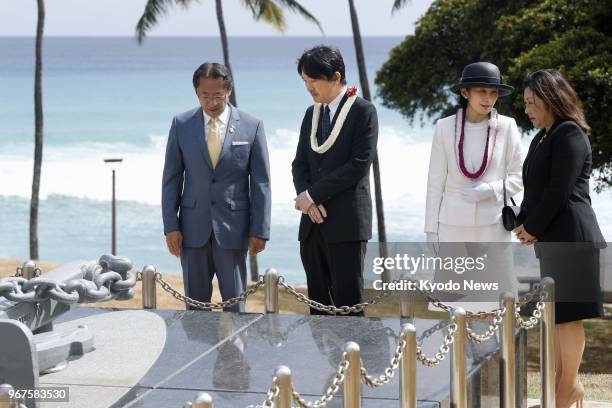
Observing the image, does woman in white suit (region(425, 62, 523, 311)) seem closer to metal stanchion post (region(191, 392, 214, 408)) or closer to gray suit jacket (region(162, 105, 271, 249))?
gray suit jacket (region(162, 105, 271, 249))

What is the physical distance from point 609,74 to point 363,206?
5.41 m

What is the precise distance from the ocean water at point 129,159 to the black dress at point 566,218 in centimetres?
2758

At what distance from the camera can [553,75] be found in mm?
5949

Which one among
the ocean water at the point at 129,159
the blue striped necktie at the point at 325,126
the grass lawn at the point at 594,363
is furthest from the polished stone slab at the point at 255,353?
the ocean water at the point at 129,159

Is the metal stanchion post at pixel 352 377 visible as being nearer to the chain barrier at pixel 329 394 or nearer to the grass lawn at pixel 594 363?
the chain barrier at pixel 329 394

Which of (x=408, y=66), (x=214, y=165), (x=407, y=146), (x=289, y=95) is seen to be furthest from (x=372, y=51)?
(x=214, y=165)

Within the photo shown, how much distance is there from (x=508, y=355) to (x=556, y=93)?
1.40 meters

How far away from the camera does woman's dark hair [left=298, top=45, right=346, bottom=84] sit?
6414mm

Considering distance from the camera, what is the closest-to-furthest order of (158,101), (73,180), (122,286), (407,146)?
(122,286), (73,180), (407,146), (158,101)

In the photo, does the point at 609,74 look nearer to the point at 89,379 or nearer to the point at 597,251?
the point at 597,251

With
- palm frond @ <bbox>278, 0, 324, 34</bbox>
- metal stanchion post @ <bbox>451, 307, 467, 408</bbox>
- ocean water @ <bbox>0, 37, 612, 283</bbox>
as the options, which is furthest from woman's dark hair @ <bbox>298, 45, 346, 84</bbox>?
ocean water @ <bbox>0, 37, 612, 283</bbox>

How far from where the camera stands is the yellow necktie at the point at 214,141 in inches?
272

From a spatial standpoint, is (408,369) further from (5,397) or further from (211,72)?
(211,72)

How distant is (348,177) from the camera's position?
656 cm
